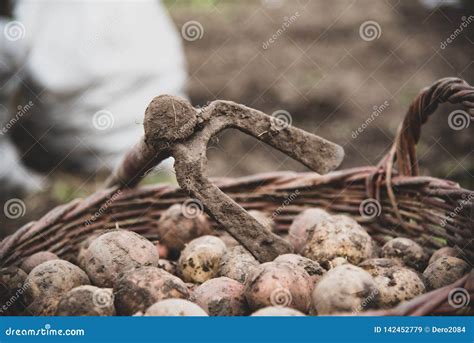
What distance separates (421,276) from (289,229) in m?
0.64

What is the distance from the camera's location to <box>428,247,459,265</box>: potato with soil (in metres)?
1.72

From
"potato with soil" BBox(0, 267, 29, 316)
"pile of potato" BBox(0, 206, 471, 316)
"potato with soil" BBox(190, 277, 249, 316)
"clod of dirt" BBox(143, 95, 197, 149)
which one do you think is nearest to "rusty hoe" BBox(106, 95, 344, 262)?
"clod of dirt" BBox(143, 95, 197, 149)

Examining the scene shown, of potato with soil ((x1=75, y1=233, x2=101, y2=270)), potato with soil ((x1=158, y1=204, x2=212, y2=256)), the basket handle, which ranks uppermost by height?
the basket handle

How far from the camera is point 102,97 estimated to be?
3.72 meters

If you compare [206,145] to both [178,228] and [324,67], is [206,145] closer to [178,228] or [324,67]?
[178,228]

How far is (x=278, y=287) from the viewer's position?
4.49ft

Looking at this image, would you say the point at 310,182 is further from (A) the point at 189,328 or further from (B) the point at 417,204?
(A) the point at 189,328

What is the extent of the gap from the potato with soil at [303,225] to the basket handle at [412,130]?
0.26 meters

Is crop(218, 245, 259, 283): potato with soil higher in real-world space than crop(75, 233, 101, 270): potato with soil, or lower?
higher

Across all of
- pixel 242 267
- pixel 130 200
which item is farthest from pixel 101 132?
pixel 242 267

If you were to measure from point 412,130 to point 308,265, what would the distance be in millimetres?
770

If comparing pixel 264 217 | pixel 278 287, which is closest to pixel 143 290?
pixel 278 287

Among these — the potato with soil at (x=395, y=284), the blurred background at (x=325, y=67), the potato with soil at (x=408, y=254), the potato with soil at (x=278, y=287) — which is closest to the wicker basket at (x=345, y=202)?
the potato with soil at (x=408, y=254)

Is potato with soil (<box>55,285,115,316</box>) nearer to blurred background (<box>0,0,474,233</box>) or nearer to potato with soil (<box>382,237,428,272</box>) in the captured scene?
potato with soil (<box>382,237,428,272</box>)
